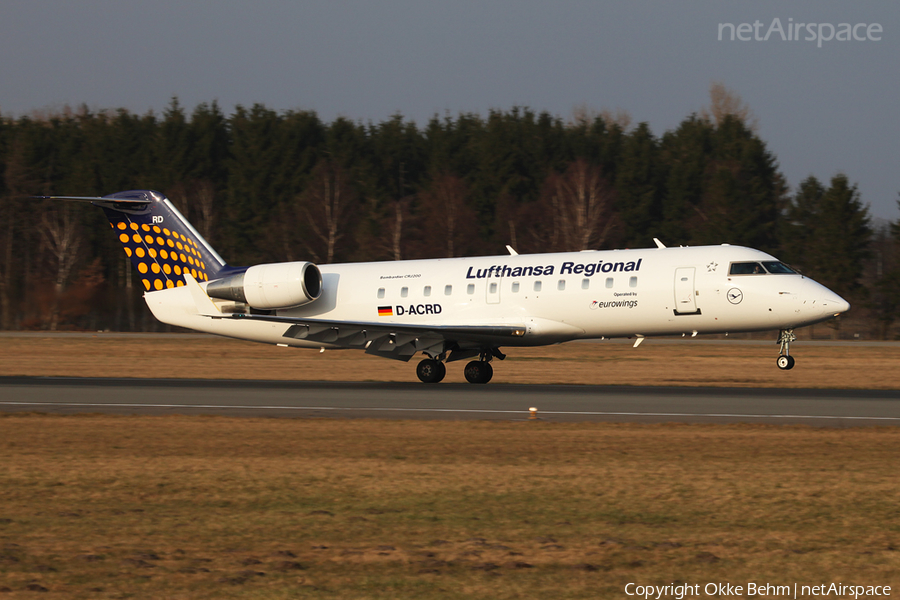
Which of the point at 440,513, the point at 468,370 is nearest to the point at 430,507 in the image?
the point at 440,513

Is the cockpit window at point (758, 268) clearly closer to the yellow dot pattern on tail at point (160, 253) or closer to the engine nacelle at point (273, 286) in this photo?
the engine nacelle at point (273, 286)

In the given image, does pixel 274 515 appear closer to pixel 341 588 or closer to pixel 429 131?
pixel 341 588

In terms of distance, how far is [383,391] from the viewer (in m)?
22.9

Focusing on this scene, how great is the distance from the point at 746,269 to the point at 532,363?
466 inches

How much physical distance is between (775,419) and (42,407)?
14.7m

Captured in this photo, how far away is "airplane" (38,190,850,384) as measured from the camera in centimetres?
2288

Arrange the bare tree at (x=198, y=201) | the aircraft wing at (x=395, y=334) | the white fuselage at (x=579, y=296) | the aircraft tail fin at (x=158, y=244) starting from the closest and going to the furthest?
the white fuselage at (x=579, y=296), the aircraft wing at (x=395, y=334), the aircraft tail fin at (x=158, y=244), the bare tree at (x=198, y=201)

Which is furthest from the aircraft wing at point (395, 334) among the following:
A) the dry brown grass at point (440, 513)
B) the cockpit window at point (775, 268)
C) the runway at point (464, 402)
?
the dry brown grass at point (440, 513)

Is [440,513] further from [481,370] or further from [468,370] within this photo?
[468,370]

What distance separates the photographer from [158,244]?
91.3 feet

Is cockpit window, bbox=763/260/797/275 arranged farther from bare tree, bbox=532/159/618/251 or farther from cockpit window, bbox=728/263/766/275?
bare tree, bbox=532/159/618/251

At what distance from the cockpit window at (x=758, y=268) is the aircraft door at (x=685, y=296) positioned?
1045mm

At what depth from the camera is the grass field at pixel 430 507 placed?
6848 mm

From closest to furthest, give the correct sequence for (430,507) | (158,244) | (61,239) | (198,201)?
(430,507), (158,244), (61,239), (198,201)
